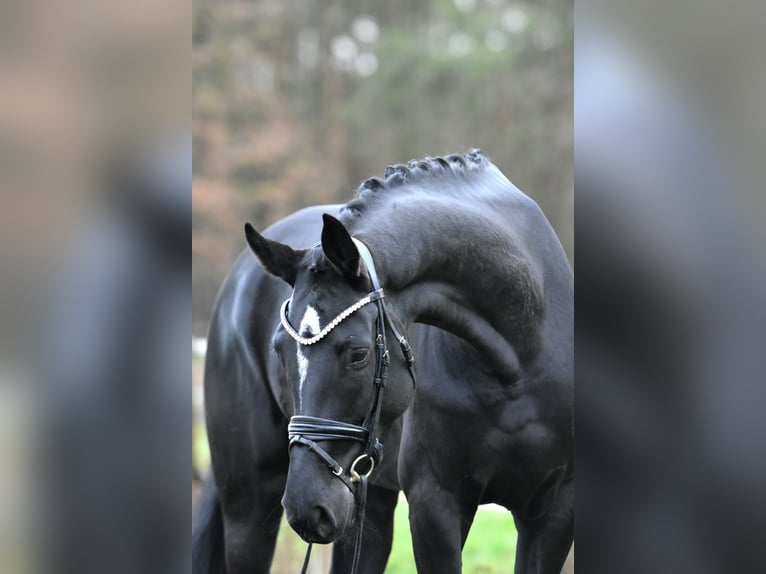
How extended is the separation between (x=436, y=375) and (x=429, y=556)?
630mm

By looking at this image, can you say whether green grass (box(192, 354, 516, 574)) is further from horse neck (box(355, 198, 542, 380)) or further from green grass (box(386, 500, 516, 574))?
horse neck (box(355, 198, 542, 380))

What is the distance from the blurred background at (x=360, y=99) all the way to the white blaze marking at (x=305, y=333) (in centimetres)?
966

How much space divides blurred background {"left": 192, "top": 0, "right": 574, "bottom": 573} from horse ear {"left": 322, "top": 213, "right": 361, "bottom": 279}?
9.62 m

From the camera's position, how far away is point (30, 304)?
0.92 metres

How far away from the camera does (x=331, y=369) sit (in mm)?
2447

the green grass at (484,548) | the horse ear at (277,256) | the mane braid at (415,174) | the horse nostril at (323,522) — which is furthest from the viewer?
the green grass at (484,548)

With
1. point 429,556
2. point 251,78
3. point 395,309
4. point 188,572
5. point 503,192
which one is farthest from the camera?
point 251,78

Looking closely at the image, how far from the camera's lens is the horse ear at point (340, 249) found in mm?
2424

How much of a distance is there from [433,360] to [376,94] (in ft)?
42.1

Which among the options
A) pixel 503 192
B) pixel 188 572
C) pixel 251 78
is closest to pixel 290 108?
pixel 251 78

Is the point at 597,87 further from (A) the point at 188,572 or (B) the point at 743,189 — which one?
(A) the point at 188,572

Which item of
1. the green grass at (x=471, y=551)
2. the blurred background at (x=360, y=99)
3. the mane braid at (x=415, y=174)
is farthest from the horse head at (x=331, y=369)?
the blurred background at (x=360, y=99)

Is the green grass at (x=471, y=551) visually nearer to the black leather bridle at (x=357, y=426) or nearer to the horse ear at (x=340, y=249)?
the black leather bridle at (x=357, y=426)

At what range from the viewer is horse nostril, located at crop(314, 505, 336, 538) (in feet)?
7.87
